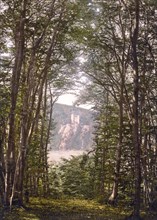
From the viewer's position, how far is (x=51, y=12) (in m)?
14.7

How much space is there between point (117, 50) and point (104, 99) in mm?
7421

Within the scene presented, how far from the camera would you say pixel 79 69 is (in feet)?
72.1

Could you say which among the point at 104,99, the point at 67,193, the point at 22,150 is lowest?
the point at 67,193

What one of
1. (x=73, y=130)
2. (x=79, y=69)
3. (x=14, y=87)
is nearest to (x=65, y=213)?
(x=14, y=87)

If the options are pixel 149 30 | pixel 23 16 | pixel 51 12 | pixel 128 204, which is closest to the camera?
pixel 23 16

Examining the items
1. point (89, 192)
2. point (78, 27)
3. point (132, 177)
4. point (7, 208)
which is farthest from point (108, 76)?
point (7, 208)

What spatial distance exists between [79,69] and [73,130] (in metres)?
75.2

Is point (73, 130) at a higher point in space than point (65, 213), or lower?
higher

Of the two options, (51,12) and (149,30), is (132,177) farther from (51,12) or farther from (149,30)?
(51,12)

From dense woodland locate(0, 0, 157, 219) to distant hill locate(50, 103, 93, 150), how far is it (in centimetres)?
6968

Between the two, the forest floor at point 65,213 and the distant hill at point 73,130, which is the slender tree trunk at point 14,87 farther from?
the distant hill at point 73,130

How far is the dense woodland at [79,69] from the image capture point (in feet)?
45.2

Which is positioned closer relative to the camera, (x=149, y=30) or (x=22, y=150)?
(x=22, y=150)

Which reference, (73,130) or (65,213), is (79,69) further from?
(73,130)
